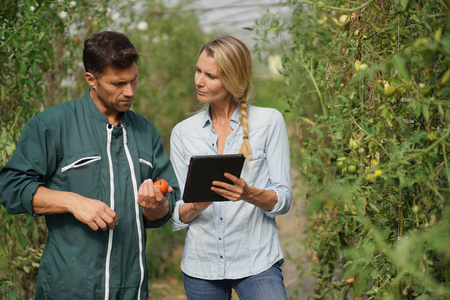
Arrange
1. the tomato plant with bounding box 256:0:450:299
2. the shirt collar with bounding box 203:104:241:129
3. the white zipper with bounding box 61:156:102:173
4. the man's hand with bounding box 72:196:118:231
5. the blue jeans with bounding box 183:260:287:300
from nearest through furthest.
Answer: the tomato plant with bounding box 256:0:450:299 → the man's hand with bounding box 72:196:118:231 → the white zipper with bounding box 61:156:102:173 → the blue jeans with bounding box 183:260:287:300 → the shirt collar with bounding box 203:104:241:129

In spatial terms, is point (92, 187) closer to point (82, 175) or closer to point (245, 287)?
point (82, 175)

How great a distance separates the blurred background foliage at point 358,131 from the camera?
121cm

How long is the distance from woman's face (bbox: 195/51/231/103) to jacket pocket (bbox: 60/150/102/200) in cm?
45

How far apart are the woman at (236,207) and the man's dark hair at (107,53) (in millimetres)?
288

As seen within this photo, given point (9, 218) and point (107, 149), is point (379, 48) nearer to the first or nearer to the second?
point (107, 149)

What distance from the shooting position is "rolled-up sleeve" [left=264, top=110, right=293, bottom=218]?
194 cm

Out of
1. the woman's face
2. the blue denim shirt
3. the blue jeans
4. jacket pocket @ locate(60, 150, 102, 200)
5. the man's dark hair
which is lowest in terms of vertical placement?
the blue jeans

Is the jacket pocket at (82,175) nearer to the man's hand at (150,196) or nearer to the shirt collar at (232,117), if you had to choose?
the man's hand at (150,196)

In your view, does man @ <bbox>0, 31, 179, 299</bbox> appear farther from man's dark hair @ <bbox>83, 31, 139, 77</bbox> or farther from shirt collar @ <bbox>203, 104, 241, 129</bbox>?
shirt collar @ <bbox>203, 104, 241, 129</bbox>

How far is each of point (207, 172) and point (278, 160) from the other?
0.34 m

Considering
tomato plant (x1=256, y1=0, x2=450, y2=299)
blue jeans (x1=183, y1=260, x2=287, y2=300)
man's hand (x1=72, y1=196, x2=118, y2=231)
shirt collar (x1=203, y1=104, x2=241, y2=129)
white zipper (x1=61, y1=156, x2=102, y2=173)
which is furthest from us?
shirt collar (x1=203, y1=104, x2=241, y2=129)

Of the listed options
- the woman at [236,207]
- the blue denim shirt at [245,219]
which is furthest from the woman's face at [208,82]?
the blue denim shirt at [245,219]

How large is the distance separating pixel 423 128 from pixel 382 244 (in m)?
0.32

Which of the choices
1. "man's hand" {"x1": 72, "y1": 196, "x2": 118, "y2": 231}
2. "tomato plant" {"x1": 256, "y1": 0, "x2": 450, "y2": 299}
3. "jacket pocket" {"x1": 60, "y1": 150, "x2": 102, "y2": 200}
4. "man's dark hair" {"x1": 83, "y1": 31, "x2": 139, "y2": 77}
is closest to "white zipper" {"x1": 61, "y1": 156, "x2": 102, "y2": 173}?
"jacket pocket" {"x1": 60, "y1": 150, "x2": 102, "y2": 200}
